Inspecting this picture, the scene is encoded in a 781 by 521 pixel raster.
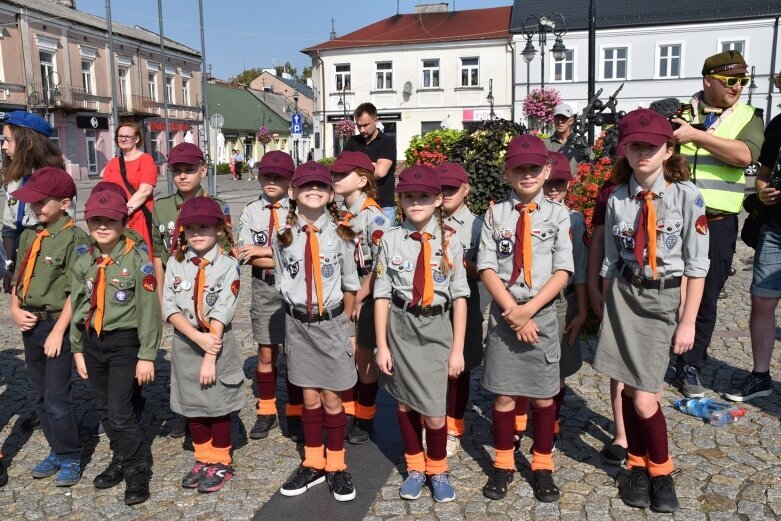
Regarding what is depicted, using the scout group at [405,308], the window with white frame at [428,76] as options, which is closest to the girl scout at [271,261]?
the scout group at [405,308]

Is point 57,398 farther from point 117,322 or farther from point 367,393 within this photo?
point 367,393

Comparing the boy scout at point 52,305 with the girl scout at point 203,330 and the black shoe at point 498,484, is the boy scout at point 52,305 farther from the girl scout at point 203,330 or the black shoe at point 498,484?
the black shoe at point 498,484

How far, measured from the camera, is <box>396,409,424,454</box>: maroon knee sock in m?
3.79

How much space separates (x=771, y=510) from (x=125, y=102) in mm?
43659

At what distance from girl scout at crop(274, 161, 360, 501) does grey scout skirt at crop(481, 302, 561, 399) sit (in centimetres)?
82

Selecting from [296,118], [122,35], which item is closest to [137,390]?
[296,118]

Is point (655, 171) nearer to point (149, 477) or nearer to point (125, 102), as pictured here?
point (149, 477)

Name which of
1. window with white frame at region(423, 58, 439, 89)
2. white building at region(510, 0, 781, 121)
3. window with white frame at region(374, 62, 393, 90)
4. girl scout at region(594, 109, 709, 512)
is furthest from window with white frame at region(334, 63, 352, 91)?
girl scout at region(594, 109, 709, 512)

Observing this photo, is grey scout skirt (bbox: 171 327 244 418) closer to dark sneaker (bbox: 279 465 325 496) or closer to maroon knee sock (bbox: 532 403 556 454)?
dark sneaker (bbox: 279 465 325 496)

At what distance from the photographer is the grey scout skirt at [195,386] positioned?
3.88 meters

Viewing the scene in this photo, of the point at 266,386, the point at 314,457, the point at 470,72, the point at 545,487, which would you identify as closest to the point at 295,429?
the point at 266,386

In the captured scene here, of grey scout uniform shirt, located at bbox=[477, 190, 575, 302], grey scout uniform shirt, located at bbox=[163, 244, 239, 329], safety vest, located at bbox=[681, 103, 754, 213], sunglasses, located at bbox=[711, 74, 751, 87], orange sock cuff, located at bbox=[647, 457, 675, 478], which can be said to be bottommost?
orange sock cuff, located at bbox=[647, 457, 675, 478]

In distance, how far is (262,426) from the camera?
470 centimetres

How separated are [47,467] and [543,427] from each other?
2943mm
